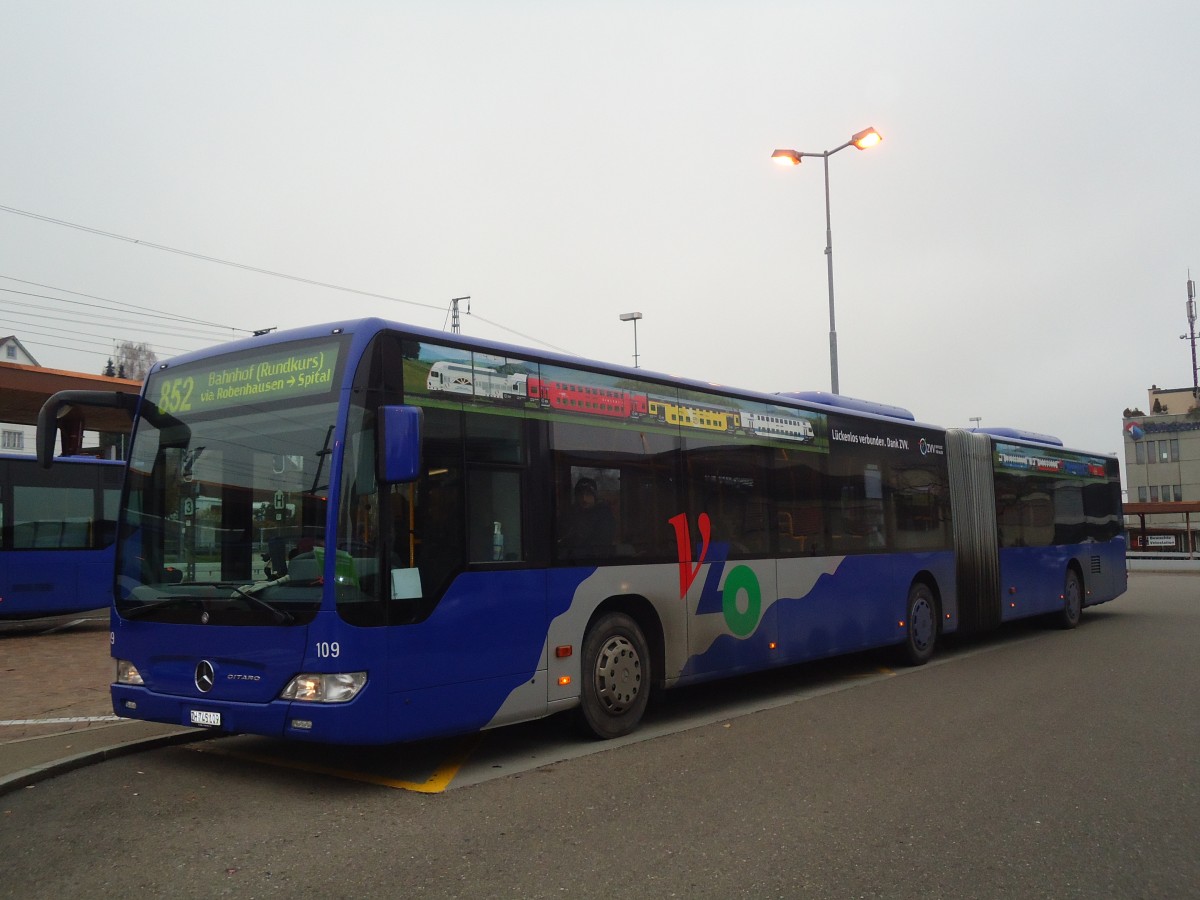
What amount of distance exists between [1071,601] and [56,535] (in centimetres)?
1748

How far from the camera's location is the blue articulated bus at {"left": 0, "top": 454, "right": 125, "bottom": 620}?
56.8 ft

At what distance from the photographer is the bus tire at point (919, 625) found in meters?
12.9

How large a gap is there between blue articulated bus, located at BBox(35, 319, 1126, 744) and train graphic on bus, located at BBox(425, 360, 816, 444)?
0.07 ft

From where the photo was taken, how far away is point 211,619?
667 centimetres

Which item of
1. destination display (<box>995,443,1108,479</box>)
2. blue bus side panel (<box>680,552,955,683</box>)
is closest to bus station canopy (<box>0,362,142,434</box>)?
blue bus side panel (<box>680,552,955,683</box>)

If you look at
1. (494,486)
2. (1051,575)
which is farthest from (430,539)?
(1051,575)

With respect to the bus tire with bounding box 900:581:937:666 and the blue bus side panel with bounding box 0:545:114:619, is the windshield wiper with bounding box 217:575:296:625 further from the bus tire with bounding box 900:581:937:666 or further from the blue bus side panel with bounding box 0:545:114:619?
the blue bus side panel with bounding box 0:545:114:619

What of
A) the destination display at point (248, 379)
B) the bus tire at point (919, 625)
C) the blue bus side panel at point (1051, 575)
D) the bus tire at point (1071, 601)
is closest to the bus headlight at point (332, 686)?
the destination display at point (248, 379)

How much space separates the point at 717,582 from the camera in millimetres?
9414

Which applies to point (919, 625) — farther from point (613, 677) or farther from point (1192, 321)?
point (1192, 321)

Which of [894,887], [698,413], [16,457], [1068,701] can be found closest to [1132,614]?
[1068,701]

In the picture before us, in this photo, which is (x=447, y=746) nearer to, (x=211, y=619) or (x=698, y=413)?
(x=211, y=619)

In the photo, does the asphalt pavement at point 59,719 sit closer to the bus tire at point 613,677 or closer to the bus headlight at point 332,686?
the bus headlight at point 332,686

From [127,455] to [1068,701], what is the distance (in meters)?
8.56
